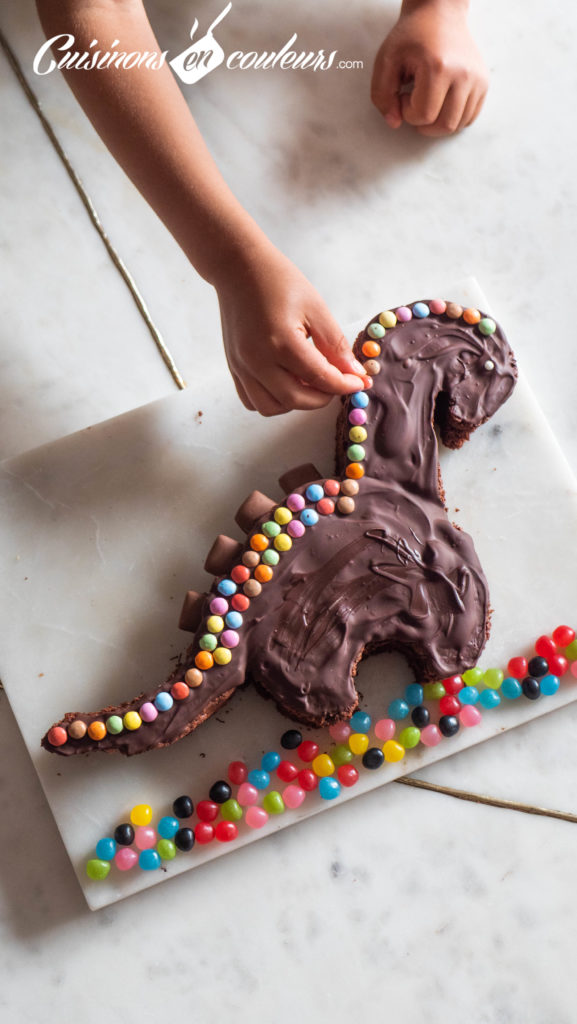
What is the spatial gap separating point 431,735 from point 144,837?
0.36 meters

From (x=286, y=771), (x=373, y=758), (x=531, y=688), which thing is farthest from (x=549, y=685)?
(x=286, y=771)

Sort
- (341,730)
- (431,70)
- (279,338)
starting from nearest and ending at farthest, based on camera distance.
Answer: (279,338) < (341,730) < (431,70)

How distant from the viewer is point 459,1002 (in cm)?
114

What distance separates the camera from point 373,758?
3.68ft

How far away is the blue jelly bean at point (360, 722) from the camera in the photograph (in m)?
1.12

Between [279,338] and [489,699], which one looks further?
[489,699]

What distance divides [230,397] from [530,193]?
53 centimetres

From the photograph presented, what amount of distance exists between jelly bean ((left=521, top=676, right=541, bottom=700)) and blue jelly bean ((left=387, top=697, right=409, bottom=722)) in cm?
15

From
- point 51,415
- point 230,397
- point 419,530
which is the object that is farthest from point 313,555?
point 51,415

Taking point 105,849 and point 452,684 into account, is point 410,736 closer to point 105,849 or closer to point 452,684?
point 452,684

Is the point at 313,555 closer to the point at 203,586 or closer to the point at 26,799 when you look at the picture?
the point at 203,586

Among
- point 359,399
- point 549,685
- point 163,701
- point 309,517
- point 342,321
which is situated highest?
point 342,321

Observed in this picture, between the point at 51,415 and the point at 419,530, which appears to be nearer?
the point at 419,530

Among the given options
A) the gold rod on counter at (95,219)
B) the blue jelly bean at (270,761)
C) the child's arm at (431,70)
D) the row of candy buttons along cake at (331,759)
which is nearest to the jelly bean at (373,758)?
the row of candy buttons along cake at (331,759)
